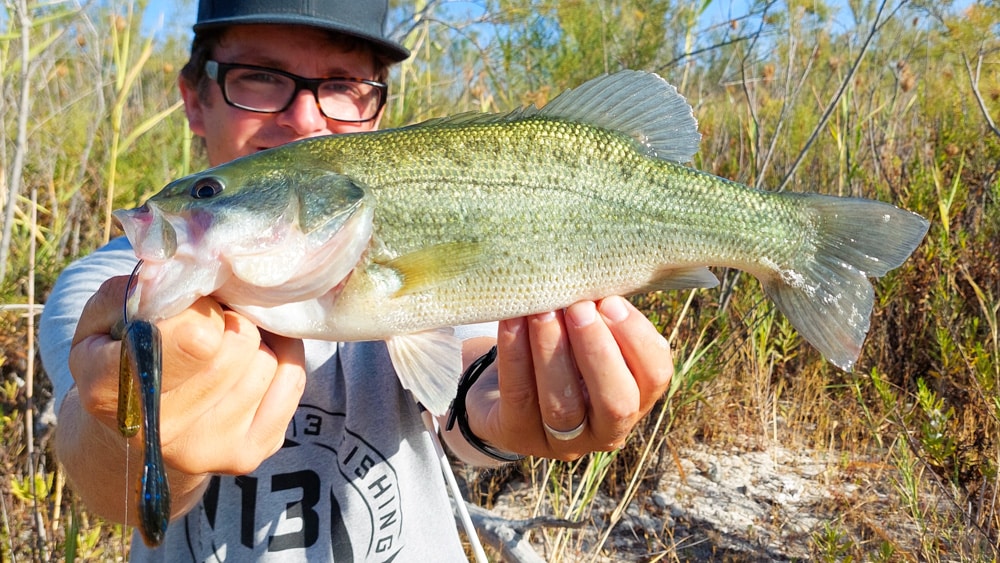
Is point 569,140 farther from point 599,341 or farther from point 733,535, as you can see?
point 733,535

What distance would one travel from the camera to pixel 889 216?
5.34ft

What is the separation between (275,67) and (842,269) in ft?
6.35

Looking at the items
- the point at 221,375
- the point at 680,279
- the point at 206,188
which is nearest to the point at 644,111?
the point at 680,279

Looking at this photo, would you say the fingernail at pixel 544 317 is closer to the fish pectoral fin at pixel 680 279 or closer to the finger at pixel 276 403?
the fish pectoral fin at pixel 680 279

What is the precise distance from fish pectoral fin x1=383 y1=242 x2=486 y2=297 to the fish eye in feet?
1.13

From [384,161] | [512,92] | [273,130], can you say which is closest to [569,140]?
[384,161]

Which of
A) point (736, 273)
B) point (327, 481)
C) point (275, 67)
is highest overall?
point (275, 67)

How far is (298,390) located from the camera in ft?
5.04

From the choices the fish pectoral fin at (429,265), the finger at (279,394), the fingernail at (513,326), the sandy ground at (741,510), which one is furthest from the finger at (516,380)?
the sandy ground at (741,510)

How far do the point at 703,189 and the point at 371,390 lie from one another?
1.21 metres

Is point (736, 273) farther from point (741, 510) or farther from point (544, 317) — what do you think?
point (544, 317)

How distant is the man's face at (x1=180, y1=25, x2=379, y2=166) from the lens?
8.07 feet

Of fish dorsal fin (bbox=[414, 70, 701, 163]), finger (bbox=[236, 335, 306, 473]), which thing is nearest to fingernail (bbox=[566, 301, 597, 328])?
fish dorsal fin (bbox=[414, 70, 701, 163])

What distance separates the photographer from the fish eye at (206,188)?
133 centimetres
